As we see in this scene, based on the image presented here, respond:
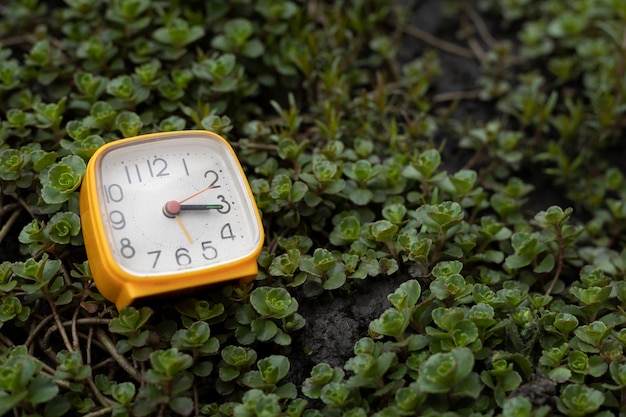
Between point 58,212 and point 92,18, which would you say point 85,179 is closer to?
point 58,212

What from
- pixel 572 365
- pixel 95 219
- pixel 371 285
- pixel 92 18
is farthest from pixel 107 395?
pixel 92 18

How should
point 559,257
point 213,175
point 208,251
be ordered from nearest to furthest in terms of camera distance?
point 208,251
point 213,175
point 559,257

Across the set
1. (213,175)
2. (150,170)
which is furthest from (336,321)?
(150,170)

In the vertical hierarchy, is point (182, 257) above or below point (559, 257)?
above

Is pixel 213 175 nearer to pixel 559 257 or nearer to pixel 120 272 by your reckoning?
pixel 120 272

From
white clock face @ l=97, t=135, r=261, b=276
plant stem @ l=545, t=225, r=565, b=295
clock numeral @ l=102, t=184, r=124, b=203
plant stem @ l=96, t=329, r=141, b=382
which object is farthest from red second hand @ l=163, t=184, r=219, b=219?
plant stem @ l=545, t=225, r=565, b=295

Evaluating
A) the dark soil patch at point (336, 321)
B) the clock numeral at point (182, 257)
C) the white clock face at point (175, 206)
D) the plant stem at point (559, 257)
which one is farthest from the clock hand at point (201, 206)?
the plant stem at point (559, 257)

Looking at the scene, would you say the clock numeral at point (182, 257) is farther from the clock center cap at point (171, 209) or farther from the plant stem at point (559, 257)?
the plant stem at point (559, 257)

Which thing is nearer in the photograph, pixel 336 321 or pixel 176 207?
pixel 176 207
